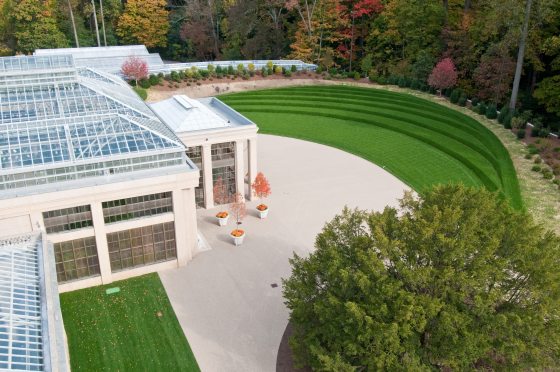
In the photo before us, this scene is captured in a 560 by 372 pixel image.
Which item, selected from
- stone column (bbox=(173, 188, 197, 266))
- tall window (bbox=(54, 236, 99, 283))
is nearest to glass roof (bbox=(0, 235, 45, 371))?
tall window (bbox=(54, 236, 99, 283))

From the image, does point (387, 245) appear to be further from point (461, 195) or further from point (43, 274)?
point (43, 274)

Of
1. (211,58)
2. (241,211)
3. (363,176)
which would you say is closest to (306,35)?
(211,58)

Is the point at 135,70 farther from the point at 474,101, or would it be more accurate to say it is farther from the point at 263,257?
the point at 474,101

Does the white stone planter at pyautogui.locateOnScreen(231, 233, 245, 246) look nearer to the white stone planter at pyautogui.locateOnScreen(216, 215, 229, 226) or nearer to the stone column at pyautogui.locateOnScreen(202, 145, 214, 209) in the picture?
the white stone planter at pyautogui.locateOnScreen(216, 215, 229, 226)

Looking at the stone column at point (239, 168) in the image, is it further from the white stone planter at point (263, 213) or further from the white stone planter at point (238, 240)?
the white stone planter at point (238, 240)

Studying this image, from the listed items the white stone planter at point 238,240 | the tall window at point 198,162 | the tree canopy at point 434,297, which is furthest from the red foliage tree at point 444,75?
the tree canopy at point 434,297

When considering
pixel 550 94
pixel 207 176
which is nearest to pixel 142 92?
pixel 207 176
